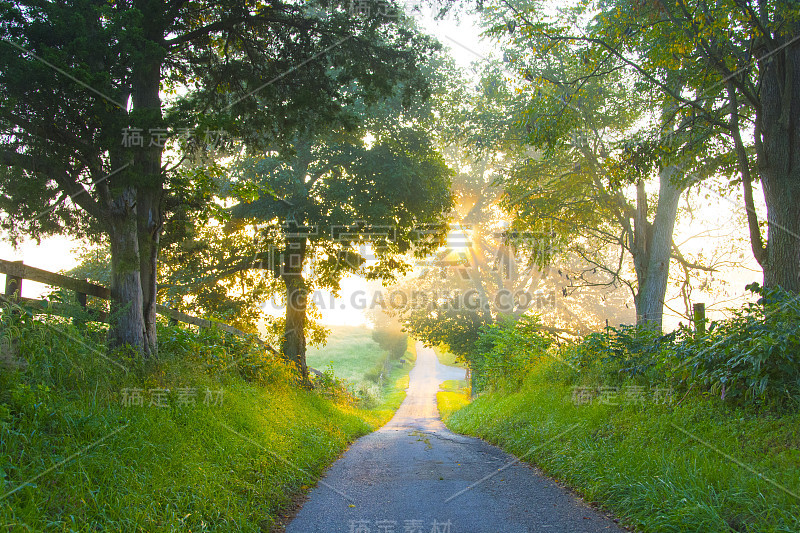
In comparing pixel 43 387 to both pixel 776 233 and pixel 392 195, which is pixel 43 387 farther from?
pixel 392 195

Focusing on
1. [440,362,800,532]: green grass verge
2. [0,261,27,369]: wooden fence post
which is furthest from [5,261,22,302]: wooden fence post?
[440,362,800,532]: green grass verge

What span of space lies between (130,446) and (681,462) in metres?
5.31

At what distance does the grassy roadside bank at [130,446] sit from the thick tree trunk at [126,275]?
0.40 m

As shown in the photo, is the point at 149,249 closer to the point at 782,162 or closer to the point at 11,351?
the point at 11,351

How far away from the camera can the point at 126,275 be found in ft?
24.2

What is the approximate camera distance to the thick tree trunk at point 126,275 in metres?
7.18

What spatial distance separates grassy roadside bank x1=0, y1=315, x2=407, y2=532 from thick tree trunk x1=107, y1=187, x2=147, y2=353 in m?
0.40

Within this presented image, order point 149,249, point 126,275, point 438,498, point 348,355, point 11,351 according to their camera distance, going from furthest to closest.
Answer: point 348,355
point 149,249
point 126,275
point 438,498
point 11,351

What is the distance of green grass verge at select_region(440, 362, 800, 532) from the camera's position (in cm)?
429

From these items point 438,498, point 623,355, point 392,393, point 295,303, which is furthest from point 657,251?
point 392,393

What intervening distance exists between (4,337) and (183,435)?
1.94 meters

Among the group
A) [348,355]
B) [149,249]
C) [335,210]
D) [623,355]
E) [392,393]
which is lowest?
[392,393]

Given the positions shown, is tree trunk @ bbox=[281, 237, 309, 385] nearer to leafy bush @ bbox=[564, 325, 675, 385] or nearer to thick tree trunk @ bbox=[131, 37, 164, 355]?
thick tree trunk @ bbox=[131, 37, 164, 355]

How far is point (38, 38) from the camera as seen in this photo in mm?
6398
